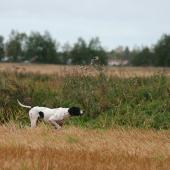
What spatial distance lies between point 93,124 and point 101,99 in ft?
6.83

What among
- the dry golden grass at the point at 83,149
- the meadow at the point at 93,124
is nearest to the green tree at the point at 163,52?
the meadow at the point at 93,124

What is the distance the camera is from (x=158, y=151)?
38.5 ft

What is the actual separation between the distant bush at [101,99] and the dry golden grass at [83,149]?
→ 2546mm

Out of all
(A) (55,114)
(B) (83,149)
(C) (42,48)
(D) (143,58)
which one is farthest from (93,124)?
(D) (143,58)

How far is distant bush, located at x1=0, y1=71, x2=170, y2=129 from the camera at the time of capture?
1756 cm

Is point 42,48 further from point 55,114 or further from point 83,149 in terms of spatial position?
point 83,149

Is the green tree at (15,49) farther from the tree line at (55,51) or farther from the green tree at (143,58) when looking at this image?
the green tree at (143,58)

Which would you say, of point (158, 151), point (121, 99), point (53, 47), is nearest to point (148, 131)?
point (158, 151)

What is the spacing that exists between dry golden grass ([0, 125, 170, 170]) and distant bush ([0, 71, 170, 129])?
8.35 ft

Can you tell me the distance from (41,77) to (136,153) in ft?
58.8

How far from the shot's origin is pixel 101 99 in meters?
19.3

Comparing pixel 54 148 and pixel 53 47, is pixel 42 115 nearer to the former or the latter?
pixel 54 148

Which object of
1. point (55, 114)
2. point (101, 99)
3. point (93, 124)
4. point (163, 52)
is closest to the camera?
point (55, 114)

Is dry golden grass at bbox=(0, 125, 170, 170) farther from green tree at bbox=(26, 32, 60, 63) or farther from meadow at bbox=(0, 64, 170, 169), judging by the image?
green tree at bbox=(26, 32, 60, 63)
